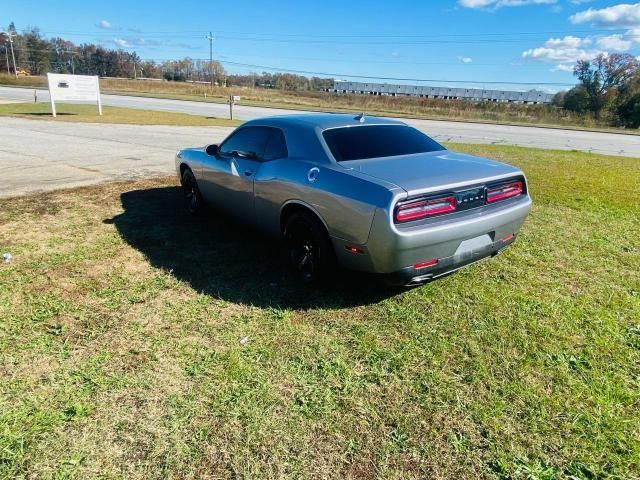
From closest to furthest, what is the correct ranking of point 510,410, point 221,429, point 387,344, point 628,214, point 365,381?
point 221,429 → point 510,410 → point 365,381 → point 387,344 → point 628,214

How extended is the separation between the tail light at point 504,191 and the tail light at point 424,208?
503mm

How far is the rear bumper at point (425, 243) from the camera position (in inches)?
119

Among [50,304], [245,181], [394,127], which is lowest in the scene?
[50,304]

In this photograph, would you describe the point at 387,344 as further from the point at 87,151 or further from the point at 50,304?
the point at 87,151

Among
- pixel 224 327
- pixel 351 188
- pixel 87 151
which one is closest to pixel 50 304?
pixel 224 327

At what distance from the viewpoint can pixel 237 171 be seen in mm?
4652

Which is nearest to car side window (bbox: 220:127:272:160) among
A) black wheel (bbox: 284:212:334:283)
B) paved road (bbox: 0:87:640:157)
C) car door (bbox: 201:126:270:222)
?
car door (bbox: 201:126:270:222)

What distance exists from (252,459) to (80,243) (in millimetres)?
3758

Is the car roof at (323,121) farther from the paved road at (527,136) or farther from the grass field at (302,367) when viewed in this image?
the paved road at (527,136)

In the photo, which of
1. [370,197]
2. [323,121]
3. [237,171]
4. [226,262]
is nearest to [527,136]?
[323,121]

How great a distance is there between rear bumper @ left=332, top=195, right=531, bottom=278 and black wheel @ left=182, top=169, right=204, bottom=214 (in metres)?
2.91

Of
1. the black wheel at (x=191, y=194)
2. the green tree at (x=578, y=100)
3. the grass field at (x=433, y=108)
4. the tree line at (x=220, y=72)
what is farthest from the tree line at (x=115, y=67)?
the black wheel at (x=191, y=194)

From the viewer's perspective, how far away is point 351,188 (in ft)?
10.6

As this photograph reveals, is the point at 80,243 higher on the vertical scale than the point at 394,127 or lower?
lower
